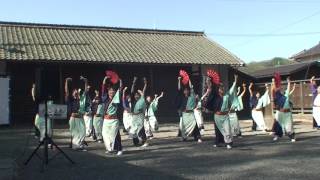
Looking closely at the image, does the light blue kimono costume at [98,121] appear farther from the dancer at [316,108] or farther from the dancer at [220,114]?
the dancer at [316,108]

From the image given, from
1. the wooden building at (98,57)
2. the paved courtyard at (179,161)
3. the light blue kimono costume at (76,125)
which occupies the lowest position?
the paved courtyard at (179,161)

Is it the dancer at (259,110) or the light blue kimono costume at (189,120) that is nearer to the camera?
the light blue kimono costume at (189,120)

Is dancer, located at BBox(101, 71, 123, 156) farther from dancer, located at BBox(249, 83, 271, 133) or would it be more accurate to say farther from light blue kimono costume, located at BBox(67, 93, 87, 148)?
dancer, located at BBox(249, 83, 271, 133)

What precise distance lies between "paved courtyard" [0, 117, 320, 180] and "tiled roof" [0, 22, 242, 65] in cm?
693

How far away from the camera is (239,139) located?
54.7 feet

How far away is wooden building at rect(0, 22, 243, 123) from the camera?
2262 cm

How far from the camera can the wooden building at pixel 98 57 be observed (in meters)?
22.6

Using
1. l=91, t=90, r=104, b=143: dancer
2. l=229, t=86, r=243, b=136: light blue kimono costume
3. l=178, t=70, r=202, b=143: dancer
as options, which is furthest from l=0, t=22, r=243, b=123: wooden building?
l=229, t=86, r=243, b=136: light blue kimono costume

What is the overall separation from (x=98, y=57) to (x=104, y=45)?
2.39m

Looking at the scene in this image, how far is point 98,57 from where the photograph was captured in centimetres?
2341

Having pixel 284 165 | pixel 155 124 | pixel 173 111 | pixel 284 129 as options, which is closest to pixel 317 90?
pixel 284 129

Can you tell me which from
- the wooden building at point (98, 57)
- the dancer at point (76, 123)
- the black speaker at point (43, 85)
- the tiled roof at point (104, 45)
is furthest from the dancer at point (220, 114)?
the tiled roof at point (104, 45)

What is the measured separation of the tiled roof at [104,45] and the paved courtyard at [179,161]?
22.7 feet

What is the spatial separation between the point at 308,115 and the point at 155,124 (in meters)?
8.75
